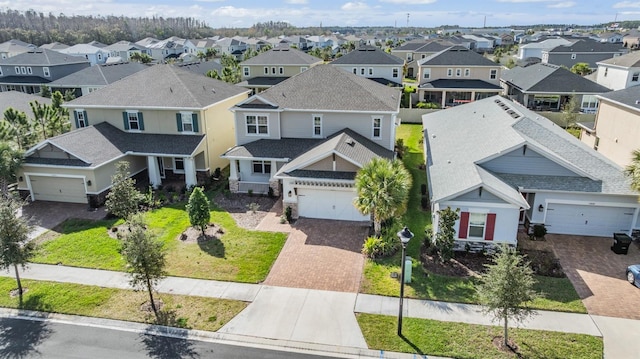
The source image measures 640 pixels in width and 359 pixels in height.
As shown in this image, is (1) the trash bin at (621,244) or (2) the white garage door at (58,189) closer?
(1) the trash bin at (621,244)

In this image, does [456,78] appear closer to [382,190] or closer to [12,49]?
[382,190]

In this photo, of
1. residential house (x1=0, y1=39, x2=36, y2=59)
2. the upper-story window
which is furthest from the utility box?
residential house (x1=0, y1=39, x2=36, y2=59)

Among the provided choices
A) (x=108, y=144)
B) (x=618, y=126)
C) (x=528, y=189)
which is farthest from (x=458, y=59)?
(x=108, y=144)

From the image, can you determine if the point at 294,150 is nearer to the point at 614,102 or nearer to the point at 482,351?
the point at 482,351

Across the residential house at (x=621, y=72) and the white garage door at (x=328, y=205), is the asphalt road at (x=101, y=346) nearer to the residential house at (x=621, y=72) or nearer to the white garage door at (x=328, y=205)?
the white garage door at (x=328, y=205)

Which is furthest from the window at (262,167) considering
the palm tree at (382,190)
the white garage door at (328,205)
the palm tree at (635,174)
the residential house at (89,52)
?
the residential house at (89,52)

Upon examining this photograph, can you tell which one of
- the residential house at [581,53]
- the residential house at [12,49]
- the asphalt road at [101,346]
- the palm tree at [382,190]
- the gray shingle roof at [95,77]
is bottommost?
the asphalt road at [101,346]

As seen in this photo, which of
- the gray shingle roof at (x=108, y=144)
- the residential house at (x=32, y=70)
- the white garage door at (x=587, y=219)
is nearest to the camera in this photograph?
the white garage door at (x=587, y=219)
